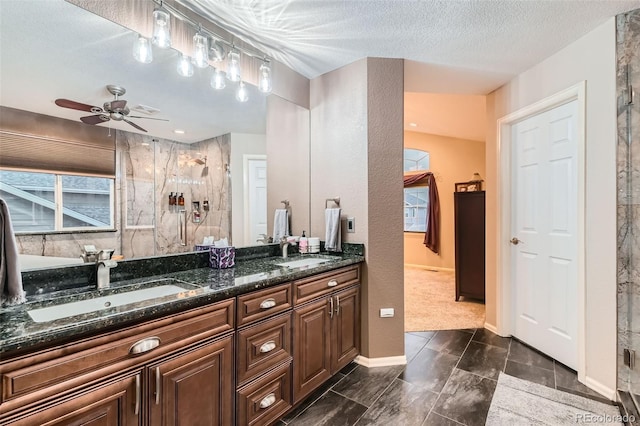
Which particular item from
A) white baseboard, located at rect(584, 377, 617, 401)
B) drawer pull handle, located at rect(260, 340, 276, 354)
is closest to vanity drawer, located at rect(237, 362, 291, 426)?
drawer pull handle, located at rect(260, 340, 276, 354)

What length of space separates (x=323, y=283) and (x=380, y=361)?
95cm

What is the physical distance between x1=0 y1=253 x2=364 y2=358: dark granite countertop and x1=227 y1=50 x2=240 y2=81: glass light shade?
53.6 inches

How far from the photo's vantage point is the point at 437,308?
372cm

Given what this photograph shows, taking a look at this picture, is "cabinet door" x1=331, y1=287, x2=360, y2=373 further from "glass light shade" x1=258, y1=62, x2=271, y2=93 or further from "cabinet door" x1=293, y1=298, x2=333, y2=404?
"glass light shade" x1=258, y1=62, x2=271, y2=93

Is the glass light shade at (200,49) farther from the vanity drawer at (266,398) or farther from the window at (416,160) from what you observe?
the window at (416,160)

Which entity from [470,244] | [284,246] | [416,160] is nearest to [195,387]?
[284,246]

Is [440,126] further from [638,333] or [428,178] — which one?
[638,333]

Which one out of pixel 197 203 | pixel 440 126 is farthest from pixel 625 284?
pixel 440 126

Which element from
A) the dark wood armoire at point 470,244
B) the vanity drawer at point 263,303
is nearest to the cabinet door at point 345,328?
the vanity drawer at point 263,303

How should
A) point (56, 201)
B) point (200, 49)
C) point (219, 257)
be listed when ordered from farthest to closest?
point (219, 257) → point (200, 49) → point (56, 201)

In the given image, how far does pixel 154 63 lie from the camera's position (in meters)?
1.78

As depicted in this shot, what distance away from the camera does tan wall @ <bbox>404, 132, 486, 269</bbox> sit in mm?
5652

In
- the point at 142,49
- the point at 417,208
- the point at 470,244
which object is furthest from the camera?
the point at 417,208

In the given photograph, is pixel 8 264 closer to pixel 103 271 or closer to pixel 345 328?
pixel 103 271
